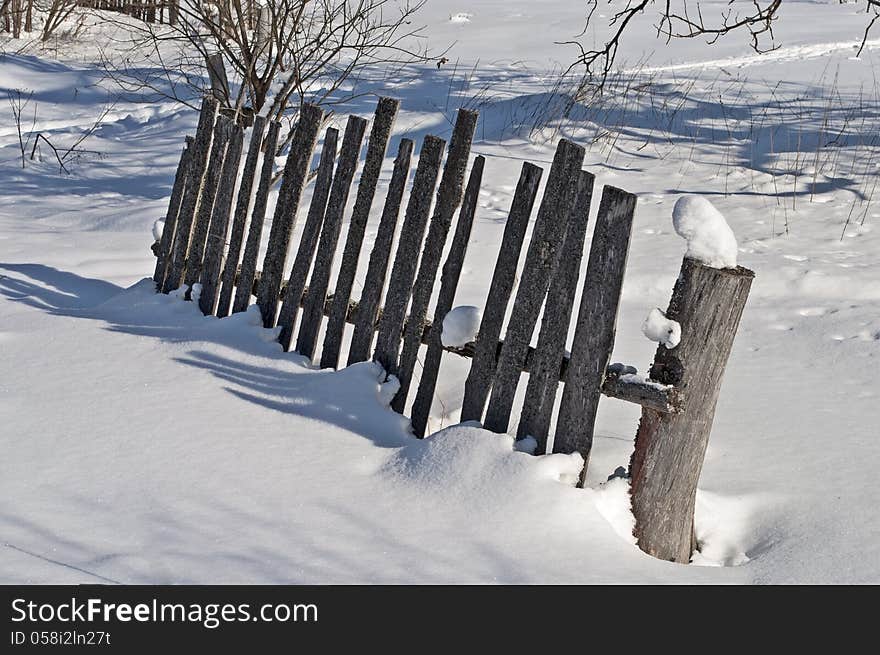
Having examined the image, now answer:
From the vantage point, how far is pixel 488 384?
3053 mm

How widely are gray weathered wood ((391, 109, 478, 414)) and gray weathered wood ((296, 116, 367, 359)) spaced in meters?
0.48

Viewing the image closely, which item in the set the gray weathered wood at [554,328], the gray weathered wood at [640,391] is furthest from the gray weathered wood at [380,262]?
the gray weathered wood at [640,391]

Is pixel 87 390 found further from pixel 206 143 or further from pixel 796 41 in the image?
pixel 796 41

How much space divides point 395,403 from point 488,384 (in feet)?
1.45

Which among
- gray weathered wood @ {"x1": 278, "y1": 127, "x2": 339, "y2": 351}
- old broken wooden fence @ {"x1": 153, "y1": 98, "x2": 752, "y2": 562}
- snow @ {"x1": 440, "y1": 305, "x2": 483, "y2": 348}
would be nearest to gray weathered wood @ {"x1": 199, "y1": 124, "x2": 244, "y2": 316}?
old broken wooden fence @ {"x1": 153, "y1": 98, "x2": 752, "y2": 562}

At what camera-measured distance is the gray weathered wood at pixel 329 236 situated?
11.5 ft

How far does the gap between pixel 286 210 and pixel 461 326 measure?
118cm

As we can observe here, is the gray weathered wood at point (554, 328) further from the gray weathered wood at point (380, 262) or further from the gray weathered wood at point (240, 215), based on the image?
the gray weathered wood at point (240, 215)

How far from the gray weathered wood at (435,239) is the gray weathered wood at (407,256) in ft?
0.12

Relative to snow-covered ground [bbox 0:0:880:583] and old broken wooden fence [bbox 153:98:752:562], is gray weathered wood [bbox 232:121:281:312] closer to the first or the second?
old broken wooden fence [bbox 153:98:752:562]

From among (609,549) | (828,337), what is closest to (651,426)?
(609,549)

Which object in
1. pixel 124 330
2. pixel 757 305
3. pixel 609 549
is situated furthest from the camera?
pixel 757 305

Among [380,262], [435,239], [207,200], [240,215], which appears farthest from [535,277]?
[207,200]

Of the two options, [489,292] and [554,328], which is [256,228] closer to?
[489,292]
